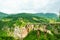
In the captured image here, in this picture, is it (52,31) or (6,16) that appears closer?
(52,31)

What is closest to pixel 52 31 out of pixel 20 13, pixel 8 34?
pixel 8 34

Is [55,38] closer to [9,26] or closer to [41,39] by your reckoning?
[41,39]

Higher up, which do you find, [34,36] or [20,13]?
[20,13]

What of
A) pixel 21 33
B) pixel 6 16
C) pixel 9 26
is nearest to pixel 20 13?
pixel 6 16

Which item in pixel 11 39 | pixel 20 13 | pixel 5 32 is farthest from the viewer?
pixel 20 13

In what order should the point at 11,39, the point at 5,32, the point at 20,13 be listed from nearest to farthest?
the point at 11,39
the point at 5,32
the point at 20,13

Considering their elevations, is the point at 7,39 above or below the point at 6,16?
below

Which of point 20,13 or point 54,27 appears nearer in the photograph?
point 54,27

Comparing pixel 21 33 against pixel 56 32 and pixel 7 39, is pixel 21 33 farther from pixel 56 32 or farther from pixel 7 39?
pixel 56 32
